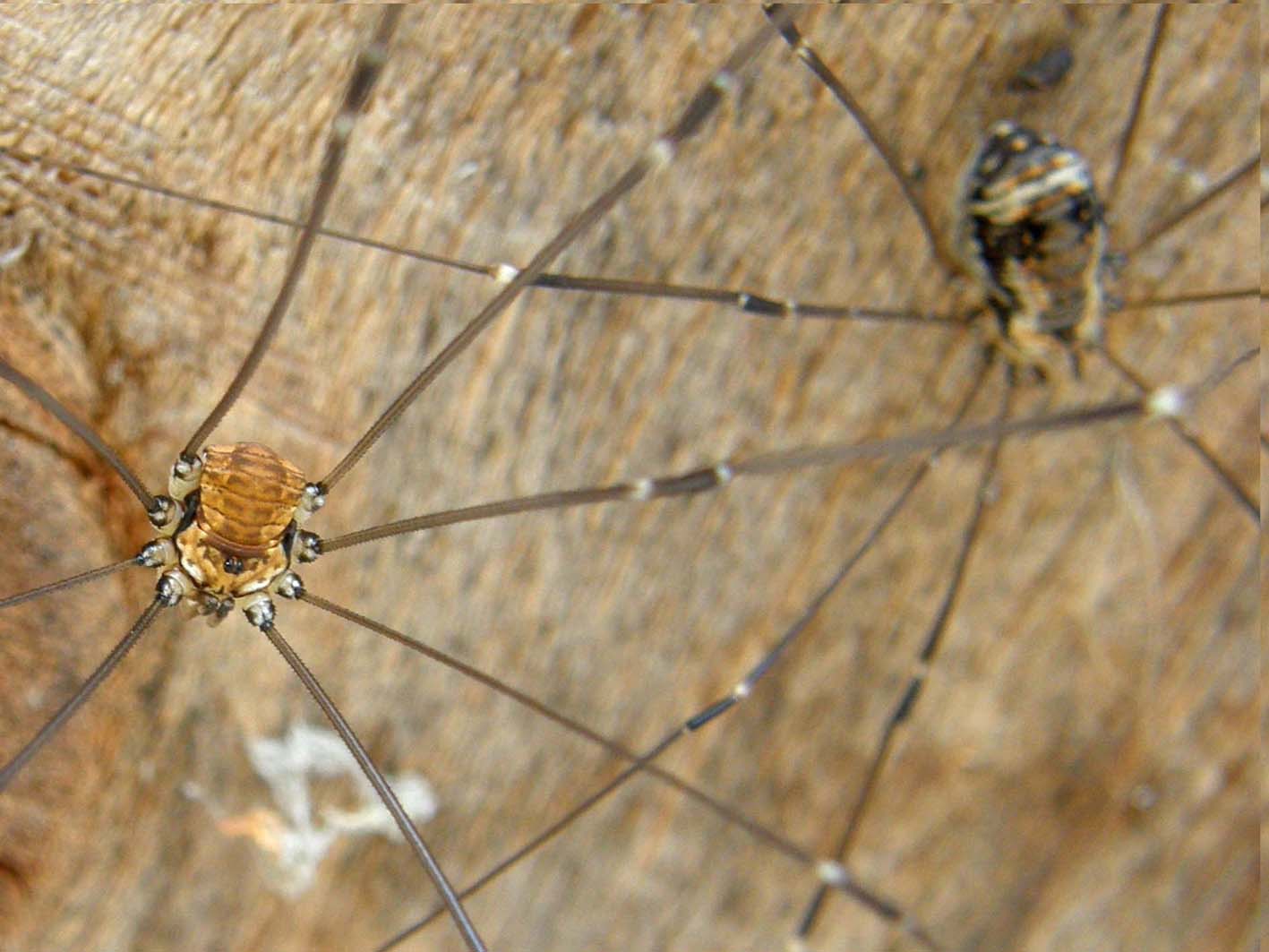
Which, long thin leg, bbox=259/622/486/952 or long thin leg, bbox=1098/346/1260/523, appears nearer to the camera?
long thin leg, bbox=259/622/486/952

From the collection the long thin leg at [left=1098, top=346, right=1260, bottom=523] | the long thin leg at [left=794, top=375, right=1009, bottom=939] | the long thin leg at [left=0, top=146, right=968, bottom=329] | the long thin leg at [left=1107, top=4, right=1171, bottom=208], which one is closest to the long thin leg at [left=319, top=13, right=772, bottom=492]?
the long thin leg at [left=0, top=146, right=968, bottom=329]

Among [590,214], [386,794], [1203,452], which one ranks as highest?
[590,214]

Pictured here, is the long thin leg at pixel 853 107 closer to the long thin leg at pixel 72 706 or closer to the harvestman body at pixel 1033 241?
the harvestman body at pixel 1033 241

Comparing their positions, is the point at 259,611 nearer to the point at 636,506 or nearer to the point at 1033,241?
the point at 636,506

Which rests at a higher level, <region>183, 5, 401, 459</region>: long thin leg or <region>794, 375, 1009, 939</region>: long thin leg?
<region>183, 5, 401, 459</region>: long thin leg

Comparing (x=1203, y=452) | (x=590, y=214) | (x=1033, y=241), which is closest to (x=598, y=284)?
(x=590, y=214)

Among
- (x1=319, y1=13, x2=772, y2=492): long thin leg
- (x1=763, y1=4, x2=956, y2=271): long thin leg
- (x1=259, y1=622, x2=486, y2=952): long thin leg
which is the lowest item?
(x1=259, y1=622, x2=486, y2=952): long thin leg

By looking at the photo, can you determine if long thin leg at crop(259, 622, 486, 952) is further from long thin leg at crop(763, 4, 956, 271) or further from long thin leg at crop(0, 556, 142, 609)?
long thin leg at crop(763, 4, 956, 271)
